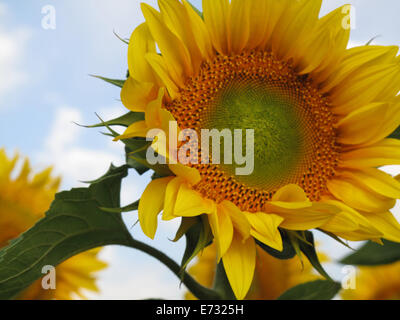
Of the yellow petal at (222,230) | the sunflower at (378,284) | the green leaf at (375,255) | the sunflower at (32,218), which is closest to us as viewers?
the yellow petal at (222,230)

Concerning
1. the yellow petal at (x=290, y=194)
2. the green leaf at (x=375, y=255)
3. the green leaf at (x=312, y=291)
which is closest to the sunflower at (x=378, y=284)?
the green leaf at (x=375, y=255)

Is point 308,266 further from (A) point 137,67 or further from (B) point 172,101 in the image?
(A) point 137,67

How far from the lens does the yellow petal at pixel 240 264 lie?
142 centimetres

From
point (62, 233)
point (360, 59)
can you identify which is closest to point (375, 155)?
point (360, 59)

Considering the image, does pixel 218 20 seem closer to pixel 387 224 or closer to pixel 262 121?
pixel 262 121

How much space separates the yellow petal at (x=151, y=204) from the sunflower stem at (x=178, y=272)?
0.41 meters

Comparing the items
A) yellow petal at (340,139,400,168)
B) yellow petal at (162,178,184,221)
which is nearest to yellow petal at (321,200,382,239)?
yellow petal at (340,139,400,168)

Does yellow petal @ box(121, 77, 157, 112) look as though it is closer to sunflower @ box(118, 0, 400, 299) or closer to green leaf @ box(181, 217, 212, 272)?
sunflower @ box(118, 0, 400, 299)

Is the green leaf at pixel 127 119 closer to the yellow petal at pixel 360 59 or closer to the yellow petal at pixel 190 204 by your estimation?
the yellow petal at pixel 190 204

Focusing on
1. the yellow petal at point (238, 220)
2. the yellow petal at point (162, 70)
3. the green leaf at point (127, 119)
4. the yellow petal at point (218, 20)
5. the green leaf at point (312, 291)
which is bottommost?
the green leaf at point (312, 291)

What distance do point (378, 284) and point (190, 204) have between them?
2.10 metres

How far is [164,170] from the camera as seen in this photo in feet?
4.82

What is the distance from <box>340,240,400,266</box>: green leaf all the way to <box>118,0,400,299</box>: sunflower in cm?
67
